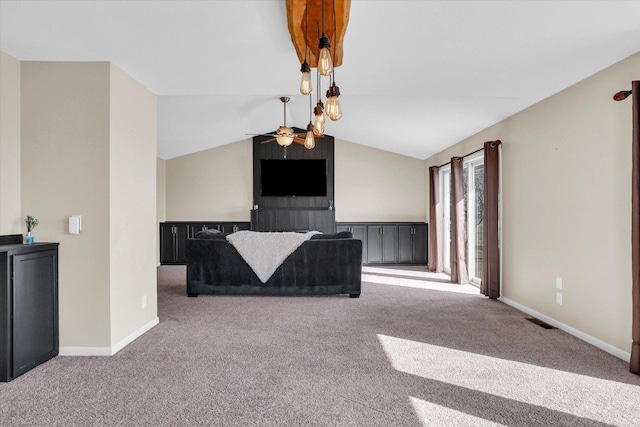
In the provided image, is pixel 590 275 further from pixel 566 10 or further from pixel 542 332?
pixel 566 10

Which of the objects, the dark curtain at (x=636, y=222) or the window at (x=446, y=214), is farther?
the window at (x=446, y=214)

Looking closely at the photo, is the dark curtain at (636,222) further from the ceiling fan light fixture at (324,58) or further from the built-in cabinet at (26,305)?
the built-in cabinet at (26,305)

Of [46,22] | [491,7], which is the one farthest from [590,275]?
[46,22]

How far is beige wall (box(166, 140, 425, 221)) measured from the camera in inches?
322

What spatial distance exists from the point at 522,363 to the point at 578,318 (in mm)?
1070

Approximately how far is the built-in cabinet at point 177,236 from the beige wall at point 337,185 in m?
0.37

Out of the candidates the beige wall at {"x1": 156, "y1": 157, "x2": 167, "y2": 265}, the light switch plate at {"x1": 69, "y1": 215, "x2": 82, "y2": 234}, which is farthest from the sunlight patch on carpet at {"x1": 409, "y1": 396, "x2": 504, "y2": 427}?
the beige wall at {"x1": 156, "y1": 157, "x2": 167, "y2": 265}

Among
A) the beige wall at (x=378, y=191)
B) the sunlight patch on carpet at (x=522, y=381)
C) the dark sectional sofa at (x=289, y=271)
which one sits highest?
the beige wall at (x=378, y=191)

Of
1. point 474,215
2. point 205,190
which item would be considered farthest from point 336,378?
point 205,190

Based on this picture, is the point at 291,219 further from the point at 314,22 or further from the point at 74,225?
the point at 314,22

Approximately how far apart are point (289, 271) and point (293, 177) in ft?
12.0

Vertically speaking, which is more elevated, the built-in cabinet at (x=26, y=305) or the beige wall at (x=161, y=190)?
the beige wall at (x=161, y=190)

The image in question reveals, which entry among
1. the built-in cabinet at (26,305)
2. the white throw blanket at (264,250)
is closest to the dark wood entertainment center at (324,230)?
the white throw blanket at (264,250)

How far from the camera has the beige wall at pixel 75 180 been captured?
2902 mm
